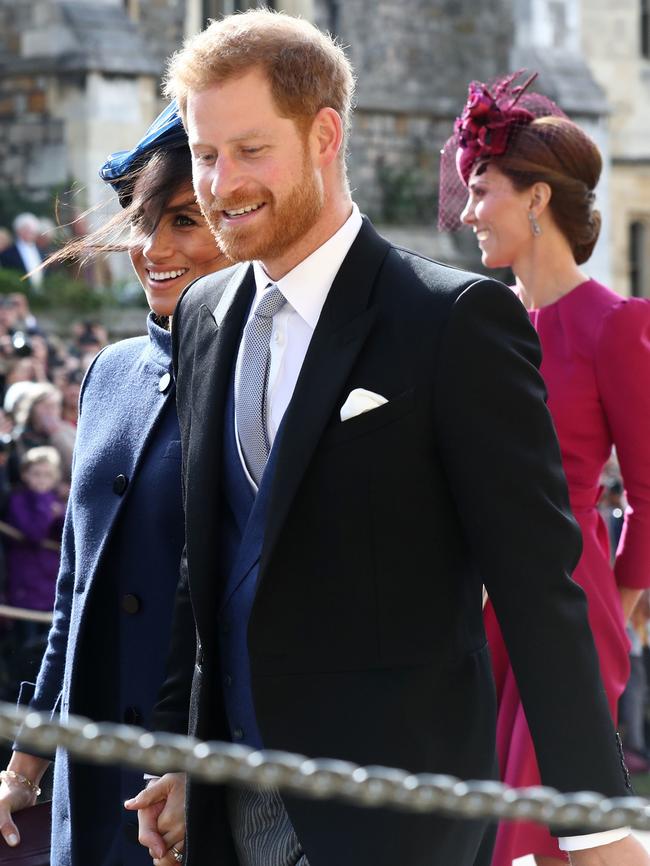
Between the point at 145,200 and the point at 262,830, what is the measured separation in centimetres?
120

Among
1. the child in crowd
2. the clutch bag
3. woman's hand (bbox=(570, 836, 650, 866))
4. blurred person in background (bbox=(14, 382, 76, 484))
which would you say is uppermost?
woman's hand (bbox=(570, 836, 650, 866))

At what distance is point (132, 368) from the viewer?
324 cm

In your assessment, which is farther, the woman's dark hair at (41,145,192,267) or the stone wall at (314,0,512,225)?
the stone wall at (314,0,512,225)

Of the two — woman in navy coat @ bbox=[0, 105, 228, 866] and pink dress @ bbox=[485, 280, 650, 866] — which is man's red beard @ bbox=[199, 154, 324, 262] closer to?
woman in navy coat @ bbox=[0, 105, 228, 866]

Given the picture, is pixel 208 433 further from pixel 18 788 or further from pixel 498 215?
pixel 498 215

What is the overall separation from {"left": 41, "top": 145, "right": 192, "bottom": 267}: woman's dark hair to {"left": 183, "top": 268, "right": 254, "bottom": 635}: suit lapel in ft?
1.25

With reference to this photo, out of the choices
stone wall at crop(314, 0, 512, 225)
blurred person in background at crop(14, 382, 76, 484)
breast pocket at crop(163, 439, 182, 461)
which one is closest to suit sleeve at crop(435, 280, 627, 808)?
breast pocket at crop(163, 439, 182, 461)

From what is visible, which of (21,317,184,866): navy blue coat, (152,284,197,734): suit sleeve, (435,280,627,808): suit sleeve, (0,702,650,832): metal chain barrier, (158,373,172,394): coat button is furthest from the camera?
(158,373,172,394): coat button

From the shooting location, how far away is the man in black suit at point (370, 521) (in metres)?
2.41

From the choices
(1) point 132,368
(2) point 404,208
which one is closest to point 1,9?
(2) point 404,208

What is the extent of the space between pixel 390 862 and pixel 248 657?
0.35 meters

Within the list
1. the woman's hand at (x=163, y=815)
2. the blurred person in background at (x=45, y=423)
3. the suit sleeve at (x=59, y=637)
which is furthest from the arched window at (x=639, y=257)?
the woman's hand at (x=163, y=815)

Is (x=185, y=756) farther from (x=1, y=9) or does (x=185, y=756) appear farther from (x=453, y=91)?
(x=453, y=91)

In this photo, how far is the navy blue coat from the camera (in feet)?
9.66
